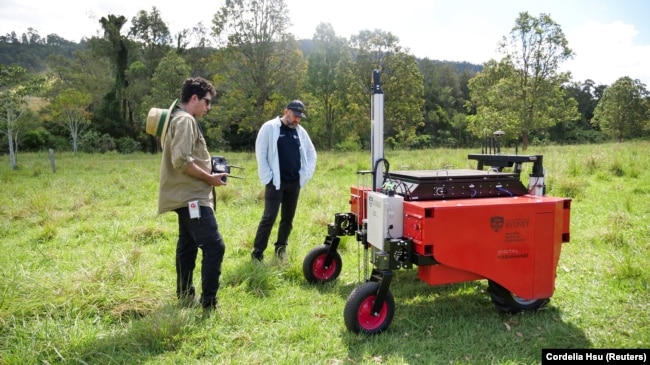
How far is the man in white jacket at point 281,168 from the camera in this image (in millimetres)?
5531

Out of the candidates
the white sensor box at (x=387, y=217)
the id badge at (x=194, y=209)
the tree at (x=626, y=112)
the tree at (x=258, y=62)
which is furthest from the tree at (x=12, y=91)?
the tree at (x=626, y=112)

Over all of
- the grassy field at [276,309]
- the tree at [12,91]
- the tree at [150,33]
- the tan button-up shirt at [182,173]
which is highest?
the tree at [150,33]

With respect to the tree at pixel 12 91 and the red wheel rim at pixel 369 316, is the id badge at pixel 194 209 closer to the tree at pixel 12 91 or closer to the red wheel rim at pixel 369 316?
the red wheel rim at pixel 369 316

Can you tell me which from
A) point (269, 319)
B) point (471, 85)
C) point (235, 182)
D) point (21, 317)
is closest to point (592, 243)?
point (269, 319)

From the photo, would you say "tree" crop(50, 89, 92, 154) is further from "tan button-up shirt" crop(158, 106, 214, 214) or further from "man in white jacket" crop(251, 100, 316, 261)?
"tan button-up shirt" crop(158, 106, 214, 214)

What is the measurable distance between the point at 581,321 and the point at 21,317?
4.86 meters

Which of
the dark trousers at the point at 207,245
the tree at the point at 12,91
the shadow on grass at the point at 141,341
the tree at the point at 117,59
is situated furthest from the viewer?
the tree at the point at 117,59

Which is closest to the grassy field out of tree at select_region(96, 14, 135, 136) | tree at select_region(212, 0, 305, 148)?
tree at select_region(212, 0, 305, 148)

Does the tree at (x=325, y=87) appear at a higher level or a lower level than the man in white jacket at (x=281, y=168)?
higher

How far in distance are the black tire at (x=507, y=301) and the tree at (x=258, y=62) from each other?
81.6 ft

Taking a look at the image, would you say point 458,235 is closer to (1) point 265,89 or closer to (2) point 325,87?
(1) point 265,89

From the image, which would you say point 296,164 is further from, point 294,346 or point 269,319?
point 294,346

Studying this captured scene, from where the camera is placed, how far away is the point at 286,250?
5.87 metres

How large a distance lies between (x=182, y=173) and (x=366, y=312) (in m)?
2.01
